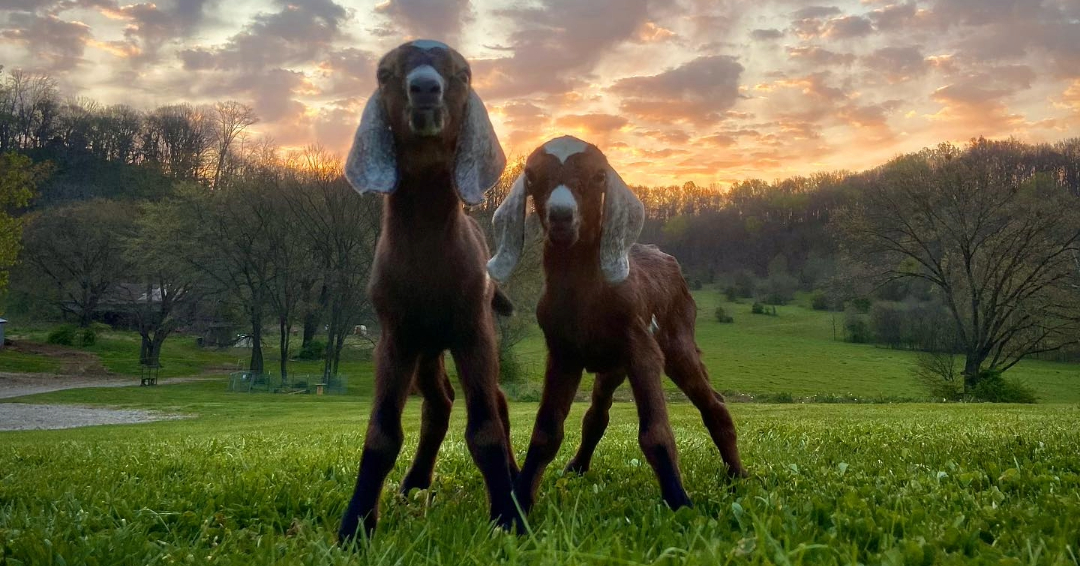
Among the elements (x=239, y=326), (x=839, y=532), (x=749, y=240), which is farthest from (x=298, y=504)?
(x=239, y=326)

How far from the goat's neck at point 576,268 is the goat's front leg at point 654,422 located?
0.35 metres

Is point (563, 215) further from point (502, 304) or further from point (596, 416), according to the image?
point (596, 416)

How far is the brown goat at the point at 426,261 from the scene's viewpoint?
9.86 ft

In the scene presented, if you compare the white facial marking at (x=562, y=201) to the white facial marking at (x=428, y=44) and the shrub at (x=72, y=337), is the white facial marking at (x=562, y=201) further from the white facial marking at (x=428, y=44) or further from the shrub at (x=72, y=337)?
the shrub at (x=72, y=337)

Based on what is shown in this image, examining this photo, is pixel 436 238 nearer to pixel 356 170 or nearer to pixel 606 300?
pixel 356 170

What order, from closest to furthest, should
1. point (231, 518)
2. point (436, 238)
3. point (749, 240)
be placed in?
point (436, 238)
point (231, 518)
point (749, 240)

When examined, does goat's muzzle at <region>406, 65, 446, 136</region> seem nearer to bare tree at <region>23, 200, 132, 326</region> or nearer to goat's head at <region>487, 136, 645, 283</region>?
goat's head at <region>487, 136, 645, 283</region>

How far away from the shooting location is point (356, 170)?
2994 mm

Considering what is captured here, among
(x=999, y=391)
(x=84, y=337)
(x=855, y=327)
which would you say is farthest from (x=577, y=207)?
(x=84, y=337)

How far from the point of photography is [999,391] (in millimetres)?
27344

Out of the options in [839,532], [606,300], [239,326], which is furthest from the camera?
[239,326]

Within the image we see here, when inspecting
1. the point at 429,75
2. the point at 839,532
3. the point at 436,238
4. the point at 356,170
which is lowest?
the point at 839,532

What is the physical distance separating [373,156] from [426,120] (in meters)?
0.33

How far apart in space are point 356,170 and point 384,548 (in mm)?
1605
